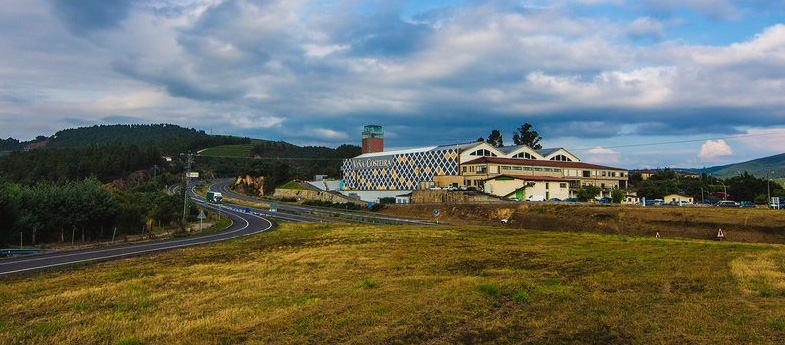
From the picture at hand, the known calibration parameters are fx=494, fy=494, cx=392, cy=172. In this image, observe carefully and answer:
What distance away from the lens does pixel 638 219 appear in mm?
53688

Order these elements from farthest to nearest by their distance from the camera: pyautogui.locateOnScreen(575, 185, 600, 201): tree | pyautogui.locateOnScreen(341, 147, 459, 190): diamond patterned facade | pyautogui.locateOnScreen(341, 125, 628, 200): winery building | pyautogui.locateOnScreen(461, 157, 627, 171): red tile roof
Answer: pyautogui.locateOnScreen(341, 147, 459, 190): diamond patterned facade
pyautogui.locateOnScreen(461, 157, 627, 171): red tile roof
pyautogui.locateOnScreen(341, 125, 628, 200): winery building
pyautogui.locateOnScreen(575, 185, 600, 201): tree

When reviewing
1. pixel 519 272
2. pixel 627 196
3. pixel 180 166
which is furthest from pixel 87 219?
pixel 180 166

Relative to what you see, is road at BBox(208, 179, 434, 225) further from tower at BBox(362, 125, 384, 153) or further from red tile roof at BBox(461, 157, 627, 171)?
tower at BBox(362, 125, 384, 153)

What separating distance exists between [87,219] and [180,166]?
161 metres

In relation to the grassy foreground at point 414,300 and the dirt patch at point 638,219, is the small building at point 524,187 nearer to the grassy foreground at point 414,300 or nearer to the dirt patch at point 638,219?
the dirt patch at point 638,219

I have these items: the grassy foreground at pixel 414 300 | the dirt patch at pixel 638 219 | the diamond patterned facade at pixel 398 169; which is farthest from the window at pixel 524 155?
the grassy foreground at pixel 414 300

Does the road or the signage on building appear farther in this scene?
the signage on building

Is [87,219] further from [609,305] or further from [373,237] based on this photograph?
[609,305]

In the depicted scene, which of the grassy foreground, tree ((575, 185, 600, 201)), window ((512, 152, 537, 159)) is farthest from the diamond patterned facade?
the grassy foreground

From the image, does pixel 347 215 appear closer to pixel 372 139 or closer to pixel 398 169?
pixel 398 169

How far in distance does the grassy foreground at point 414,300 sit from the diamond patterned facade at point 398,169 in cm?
7813

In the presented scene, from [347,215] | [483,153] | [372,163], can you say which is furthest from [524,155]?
[347,215]

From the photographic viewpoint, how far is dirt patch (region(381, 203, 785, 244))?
43781 mm

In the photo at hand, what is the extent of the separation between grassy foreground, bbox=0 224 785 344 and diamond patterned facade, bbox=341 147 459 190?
7813 centimetres
